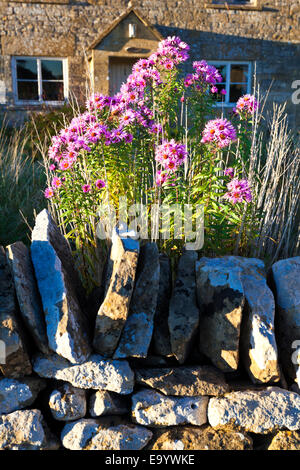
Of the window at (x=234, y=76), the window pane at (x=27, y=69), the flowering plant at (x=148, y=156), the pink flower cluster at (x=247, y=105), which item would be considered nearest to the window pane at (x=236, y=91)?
the window at (x=234, y=76)

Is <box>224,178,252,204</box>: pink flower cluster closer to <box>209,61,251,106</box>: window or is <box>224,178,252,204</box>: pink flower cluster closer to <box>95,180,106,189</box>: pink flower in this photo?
<box>95,180,106,189</box>: pink flower

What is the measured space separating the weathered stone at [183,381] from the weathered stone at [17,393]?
525 mm

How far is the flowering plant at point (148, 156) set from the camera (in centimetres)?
246

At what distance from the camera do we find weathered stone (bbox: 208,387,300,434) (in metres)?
1.97

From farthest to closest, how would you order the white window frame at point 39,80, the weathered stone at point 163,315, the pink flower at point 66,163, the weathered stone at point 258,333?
the white window frame at point 39,80 → the pink flower at point 66,163 → the weathered stone at point 163,315 → the weathered stone at point 258,333

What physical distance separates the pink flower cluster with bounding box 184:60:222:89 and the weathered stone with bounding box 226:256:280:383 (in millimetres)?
1570

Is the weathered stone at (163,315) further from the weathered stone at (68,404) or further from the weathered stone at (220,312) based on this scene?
the weathered stone at (68,404)

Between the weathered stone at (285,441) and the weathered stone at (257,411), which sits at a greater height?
the weathered stone at (257,411)

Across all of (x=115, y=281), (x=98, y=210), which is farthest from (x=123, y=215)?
(x=115, y=281)

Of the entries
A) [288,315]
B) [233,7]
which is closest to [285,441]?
[288,315]

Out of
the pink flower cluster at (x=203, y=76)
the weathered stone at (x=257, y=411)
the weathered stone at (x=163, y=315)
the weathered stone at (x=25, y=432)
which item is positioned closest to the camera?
the weathered stone at (x=25, y=432)

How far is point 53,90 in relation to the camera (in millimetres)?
10898

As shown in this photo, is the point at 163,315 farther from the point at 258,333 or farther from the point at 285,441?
the point at 285,441

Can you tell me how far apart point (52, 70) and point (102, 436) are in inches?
414
